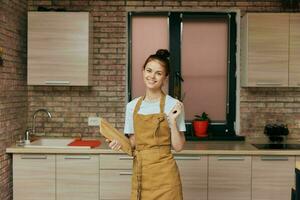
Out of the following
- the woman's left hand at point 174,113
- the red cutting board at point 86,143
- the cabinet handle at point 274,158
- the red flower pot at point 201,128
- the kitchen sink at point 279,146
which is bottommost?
the cabinet handle at point 274,158

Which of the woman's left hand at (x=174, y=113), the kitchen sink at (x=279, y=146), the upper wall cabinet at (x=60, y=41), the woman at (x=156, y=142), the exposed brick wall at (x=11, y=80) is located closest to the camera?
the woman's left hand at (x=174, y=113)

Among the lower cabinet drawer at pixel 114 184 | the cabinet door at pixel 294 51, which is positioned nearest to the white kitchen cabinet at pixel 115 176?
the lower cabinet drawer at pixel 114 184

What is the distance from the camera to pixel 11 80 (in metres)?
4.10

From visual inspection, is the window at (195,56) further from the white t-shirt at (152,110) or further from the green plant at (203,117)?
the white t-shirt at (152,110)

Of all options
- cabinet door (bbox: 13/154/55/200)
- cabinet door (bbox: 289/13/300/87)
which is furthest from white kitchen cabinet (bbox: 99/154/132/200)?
cabinet door (bbox: 289/13/300/87)

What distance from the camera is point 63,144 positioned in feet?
14.7

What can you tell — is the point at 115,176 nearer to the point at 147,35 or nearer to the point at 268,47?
the point at 147,35

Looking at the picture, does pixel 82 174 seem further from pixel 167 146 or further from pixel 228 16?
pixel 228 16

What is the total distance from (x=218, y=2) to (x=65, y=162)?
2.38 meters

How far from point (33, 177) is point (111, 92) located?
4.17 ft

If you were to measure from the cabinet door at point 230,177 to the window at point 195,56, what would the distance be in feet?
2.58

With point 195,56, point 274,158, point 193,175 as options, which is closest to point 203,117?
point 195,56

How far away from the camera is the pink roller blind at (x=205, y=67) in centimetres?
474

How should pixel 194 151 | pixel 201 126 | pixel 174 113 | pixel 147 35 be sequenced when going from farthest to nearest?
pixel 147 35, pixel 201 126, pixel 194 151, pixel 174 113
